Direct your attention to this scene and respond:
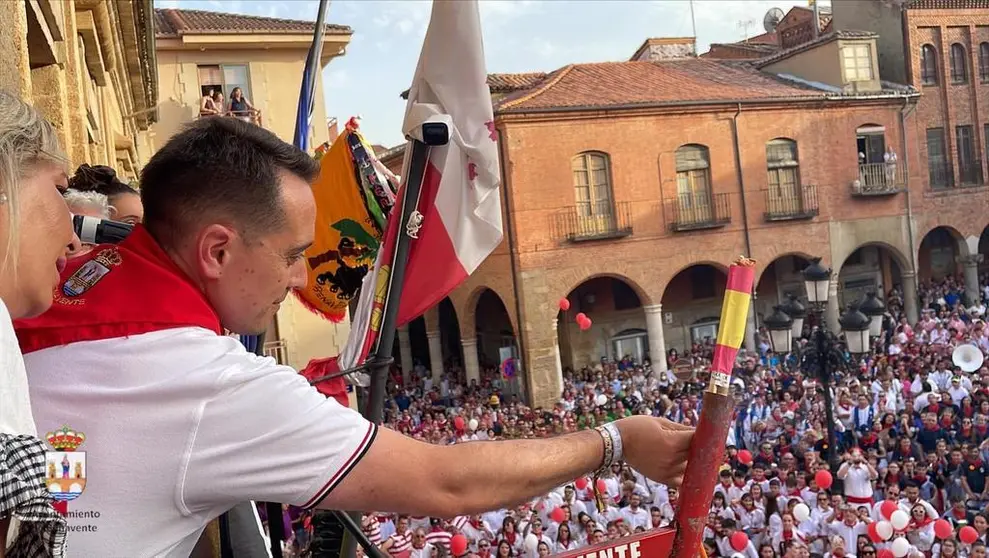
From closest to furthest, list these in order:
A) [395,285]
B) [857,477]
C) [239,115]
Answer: [395,285], [239,115], [857,477]

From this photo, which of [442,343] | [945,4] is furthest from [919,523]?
[945,4]

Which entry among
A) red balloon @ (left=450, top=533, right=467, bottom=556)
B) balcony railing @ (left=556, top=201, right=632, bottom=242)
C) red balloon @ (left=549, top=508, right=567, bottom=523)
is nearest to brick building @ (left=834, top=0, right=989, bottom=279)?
balcony railing @ (left=556, top=201, right=632, bottom=242)

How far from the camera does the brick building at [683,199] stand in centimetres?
2105

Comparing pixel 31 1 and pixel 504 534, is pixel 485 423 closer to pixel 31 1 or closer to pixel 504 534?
pixel 504 534

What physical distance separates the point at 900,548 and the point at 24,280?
27.9 ft

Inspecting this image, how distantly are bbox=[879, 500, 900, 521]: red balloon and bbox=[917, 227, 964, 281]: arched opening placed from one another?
19.8m

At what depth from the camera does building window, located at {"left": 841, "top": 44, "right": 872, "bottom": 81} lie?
24.2m

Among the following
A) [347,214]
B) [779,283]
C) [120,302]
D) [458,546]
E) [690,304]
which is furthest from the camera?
[779,283]

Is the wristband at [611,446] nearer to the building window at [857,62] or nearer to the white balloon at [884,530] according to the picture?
the white balloon at [884,530]

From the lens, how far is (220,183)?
149 cm

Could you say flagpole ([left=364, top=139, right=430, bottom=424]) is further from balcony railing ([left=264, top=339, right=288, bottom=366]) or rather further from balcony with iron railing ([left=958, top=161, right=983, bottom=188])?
balcony with iron railing ([left=958, top=161, right=983, bottom=188])

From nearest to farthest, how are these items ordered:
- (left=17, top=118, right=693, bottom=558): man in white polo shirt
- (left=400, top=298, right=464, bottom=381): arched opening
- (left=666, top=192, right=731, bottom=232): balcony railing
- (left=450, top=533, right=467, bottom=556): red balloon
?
1. (left=17, top=118, right=693, bottom=558): man in white polo shirt
2. (left=450, top=533, right=467, bottom=556): red balloon
3. (left=666, top=192, right=731, bottom=232): balcony railing
4. (left=400, top=298, right=464, bottom=381): arched opening

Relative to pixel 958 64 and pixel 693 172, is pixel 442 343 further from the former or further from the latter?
pixel 958 64

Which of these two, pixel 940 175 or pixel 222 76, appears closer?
pixel 222 76
